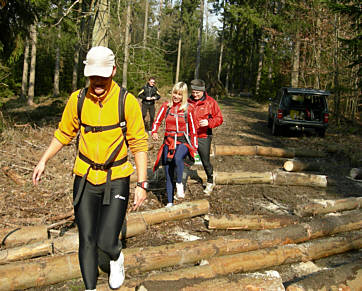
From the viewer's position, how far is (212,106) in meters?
6.07

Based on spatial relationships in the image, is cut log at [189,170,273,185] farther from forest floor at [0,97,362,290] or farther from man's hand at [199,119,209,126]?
man's hand at [199,119,209,126]

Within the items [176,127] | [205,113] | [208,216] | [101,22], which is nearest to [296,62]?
[101,22]

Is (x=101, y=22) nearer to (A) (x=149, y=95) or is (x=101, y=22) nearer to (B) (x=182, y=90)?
(B) (x=182, y=90)

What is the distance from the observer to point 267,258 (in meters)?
3.80

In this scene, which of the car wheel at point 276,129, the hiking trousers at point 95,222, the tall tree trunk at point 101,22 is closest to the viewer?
the hiking trousers at point 95,222

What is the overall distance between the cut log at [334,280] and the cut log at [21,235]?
289 cm

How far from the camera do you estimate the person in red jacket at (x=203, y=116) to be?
5919mm

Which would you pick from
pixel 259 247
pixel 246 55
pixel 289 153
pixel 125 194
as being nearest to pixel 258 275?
pixel 259 247

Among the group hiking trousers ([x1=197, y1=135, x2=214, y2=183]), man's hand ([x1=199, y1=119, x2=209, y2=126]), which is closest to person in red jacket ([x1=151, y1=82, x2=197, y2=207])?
man's hand ([x1=199, y1=119, x2=209, y2=126])

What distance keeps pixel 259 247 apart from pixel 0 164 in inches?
201

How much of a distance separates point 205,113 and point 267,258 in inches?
116

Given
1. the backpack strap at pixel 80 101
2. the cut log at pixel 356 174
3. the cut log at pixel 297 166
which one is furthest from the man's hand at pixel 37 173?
the cut log at pixel 356 174

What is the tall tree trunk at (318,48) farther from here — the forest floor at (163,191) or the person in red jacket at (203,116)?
the person in red jacket at (203,116)

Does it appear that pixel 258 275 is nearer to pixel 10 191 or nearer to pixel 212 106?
pixel 212 106
